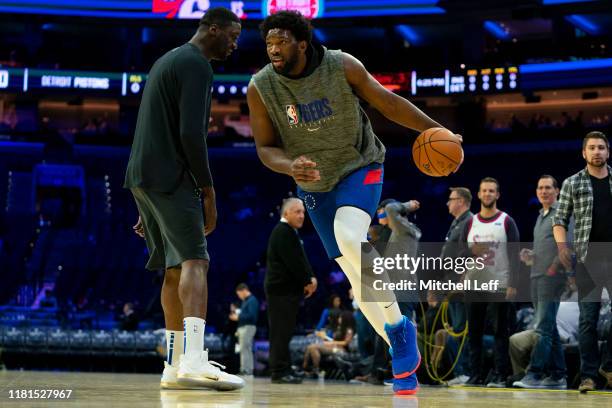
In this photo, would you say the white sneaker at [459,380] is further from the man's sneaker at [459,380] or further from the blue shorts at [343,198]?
the blue shorts at [343,198]

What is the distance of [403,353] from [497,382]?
3.06 metres

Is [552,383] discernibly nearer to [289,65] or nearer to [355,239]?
[355,239]

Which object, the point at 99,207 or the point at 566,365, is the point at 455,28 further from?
the point at 566,365

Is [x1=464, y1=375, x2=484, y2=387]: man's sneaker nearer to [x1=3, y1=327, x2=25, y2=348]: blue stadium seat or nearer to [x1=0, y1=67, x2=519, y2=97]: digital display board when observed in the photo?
[x1=3, y1=327, x2=25, y2=348]: blue stadium seat

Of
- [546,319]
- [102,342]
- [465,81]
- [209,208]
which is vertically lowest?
[102,342]

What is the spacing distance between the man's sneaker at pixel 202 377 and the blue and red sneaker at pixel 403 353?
81 cm

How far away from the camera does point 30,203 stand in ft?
90.3

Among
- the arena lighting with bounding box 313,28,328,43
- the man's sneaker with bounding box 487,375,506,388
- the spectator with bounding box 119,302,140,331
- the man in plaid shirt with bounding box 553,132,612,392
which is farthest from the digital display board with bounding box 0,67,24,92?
the man in plaid shirt with bounding box 553,132,612,392

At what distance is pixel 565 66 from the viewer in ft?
77.6

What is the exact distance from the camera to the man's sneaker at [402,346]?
421cm

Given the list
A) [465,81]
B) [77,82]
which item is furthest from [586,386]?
[77,82]

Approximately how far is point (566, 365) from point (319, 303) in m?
9.43

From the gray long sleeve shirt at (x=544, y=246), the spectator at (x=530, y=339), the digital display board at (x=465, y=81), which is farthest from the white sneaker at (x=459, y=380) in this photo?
the digital display board at (x=465, y=81)

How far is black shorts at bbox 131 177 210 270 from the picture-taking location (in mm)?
4246
